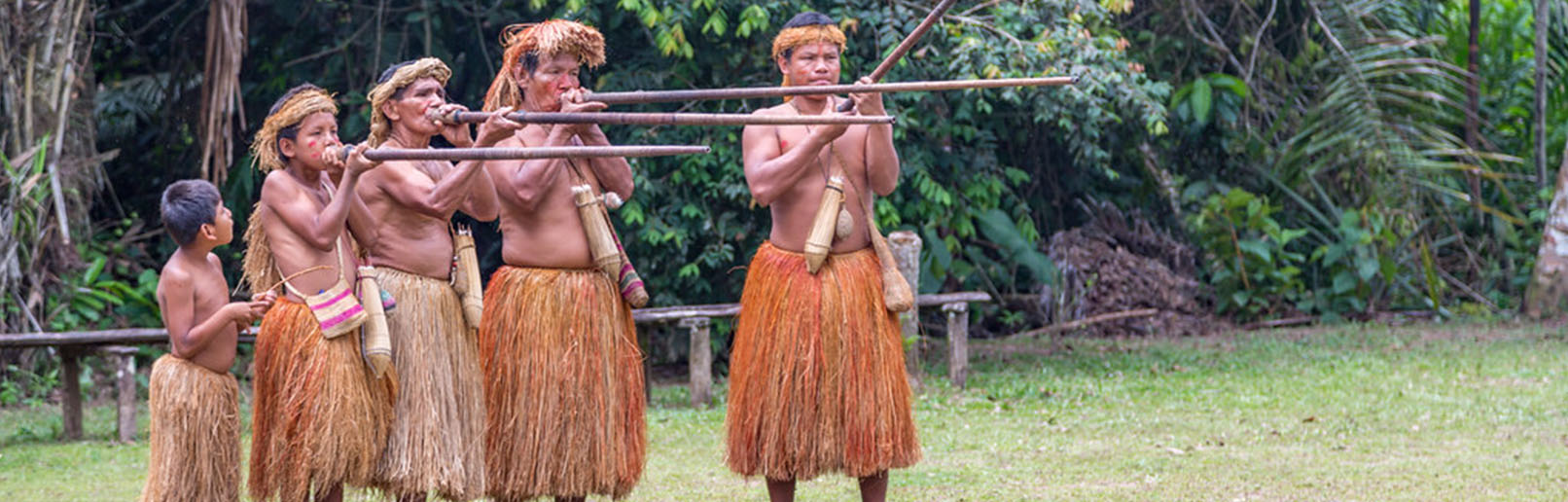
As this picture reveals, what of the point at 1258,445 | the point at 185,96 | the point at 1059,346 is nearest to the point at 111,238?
the point at 185,96

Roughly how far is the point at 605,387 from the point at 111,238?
21.4 ft

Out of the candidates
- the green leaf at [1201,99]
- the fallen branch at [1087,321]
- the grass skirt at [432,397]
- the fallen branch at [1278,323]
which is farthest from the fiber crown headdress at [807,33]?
the fallen branch at [1278,323]

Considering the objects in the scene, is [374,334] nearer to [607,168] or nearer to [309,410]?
[309,410]

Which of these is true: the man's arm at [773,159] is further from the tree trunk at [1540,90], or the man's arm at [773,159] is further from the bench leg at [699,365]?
the tree trunk at [1540,90]

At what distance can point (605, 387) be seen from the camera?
443cm

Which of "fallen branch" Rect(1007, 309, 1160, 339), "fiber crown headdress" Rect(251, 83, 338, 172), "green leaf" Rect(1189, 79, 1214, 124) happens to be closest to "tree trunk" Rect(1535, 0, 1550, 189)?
"green leaf" Rect(1189, 79, 1214, 124)

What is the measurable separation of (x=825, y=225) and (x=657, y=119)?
100cm

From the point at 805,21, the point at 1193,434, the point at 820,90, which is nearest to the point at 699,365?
the point at 1193,434

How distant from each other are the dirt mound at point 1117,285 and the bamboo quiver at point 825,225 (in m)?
6.63

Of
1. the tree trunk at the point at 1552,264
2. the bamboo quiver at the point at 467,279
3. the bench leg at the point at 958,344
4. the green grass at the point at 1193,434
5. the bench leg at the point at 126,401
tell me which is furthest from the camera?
the tree trunk at the point at 1552,264

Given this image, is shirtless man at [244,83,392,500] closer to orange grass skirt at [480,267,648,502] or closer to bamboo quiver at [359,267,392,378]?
bamboo quiver at [359,267,392,378]

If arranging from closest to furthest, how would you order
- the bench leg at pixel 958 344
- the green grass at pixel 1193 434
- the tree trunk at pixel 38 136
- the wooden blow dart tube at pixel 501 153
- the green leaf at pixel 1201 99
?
the wooden blow dart tube at pixel 501 153 < the green grass at pixel 1193 434 < the tree trunk at pixel 38 136 < the bench leg at pixel 958 344 < the green leaf at pixel 1201 99

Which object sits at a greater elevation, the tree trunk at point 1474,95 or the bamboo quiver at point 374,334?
the tree trunk at point 1474,95

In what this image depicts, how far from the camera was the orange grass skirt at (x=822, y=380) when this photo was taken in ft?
15.1
